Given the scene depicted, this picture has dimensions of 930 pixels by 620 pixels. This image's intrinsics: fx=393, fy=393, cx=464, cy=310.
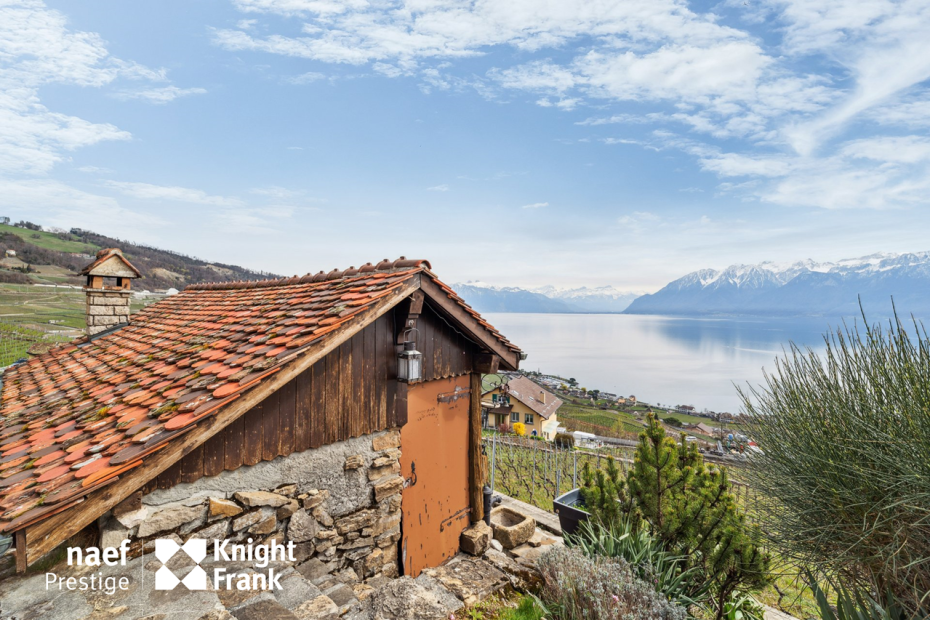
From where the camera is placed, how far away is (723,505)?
4371 mm

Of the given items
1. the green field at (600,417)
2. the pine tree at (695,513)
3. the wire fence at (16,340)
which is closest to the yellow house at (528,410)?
the green field at (600,417)

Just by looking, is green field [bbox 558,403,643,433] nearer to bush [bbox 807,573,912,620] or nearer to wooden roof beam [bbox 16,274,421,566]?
Result: bush [bbox 807,573,912,620]

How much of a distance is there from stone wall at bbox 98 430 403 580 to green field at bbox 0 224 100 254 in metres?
75.2

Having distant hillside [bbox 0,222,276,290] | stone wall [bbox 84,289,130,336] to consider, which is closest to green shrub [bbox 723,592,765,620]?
stone wall [bbox 84,289,130,336]

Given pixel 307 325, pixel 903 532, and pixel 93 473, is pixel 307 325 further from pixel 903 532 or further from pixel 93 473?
pixel 903 532

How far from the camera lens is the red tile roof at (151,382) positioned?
276 centimetres

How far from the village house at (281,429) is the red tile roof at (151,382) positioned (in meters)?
0.03

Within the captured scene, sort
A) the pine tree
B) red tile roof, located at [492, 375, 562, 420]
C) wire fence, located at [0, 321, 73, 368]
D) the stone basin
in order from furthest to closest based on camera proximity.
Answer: red tile roof, located at [492, 375, 562, 420] < wire fence, located at [0, 321, 73, 368] < the stone basin < the pine tree

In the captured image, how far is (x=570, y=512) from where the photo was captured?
6.18 m

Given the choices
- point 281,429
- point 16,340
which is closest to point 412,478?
point 281,429

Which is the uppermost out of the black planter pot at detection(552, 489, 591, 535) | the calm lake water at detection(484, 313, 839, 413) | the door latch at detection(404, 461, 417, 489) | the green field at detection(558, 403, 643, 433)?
the door latch at detection(404, 461, 417, 489)

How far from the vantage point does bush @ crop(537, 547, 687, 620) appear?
3.54 metres

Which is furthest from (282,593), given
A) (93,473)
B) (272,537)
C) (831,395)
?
(831,395)

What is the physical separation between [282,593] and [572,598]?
263 centimetres
